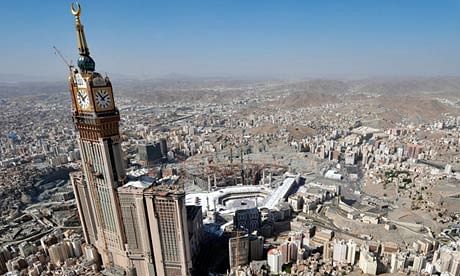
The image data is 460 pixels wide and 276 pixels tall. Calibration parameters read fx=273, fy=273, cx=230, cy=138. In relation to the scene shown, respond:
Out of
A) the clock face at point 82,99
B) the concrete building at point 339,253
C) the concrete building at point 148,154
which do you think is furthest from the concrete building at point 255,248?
the concrete building at point 148,154

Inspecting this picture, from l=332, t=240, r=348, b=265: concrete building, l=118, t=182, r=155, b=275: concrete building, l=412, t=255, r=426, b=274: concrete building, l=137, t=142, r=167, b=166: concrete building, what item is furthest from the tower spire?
l=137, t=142, r=167, b=166: concrete building

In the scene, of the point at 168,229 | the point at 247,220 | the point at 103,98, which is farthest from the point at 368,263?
the point at 103,98

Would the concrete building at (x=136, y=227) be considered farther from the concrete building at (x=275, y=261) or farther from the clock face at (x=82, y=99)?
the concrete building at (x=275, y=261)

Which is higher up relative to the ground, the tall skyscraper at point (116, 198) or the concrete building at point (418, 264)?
the tall skyscraper at point (116, 198)

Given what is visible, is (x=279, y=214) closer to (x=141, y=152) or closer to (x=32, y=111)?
(x=141, y=152)

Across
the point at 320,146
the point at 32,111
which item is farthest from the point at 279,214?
the point at 32,111

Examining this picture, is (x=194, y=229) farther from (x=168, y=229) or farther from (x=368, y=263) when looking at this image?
(x=368, y=263)
